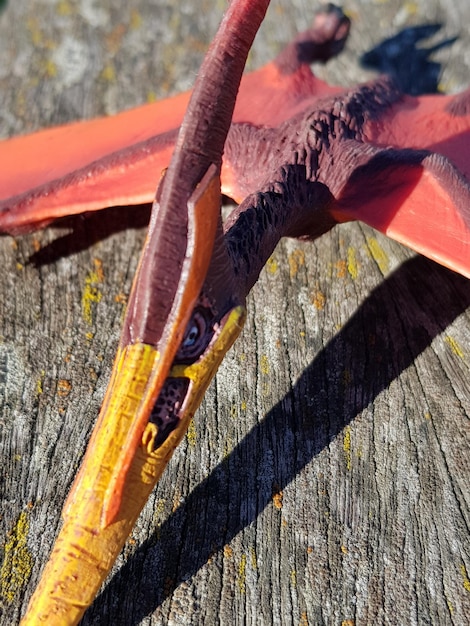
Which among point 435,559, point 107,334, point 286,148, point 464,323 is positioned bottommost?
point 107,334

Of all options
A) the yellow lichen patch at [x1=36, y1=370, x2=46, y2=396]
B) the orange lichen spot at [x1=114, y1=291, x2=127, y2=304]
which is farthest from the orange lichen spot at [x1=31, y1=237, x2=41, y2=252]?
the yellow lichen patch at [x1=36, y1=370, x2=46, y2=396]

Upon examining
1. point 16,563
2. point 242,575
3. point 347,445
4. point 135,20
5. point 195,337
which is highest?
point 195,337

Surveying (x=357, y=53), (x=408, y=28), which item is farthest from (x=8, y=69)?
(x=408, y=28)

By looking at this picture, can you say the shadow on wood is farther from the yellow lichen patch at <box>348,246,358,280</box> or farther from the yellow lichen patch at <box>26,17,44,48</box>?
the yellow lichen patch at <box>26,17,44,48</box>

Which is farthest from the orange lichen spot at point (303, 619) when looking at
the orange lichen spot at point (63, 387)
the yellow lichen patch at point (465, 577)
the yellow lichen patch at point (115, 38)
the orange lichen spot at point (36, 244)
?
the yellow lichen patch at point (115, 38)

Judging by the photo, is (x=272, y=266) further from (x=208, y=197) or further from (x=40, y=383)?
(x=208, y=197)

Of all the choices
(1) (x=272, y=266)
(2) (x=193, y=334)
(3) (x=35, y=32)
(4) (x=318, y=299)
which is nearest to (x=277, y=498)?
(2) (x=193, y=334)

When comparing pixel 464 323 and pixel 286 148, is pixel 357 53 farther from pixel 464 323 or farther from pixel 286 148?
pixel 464 323
